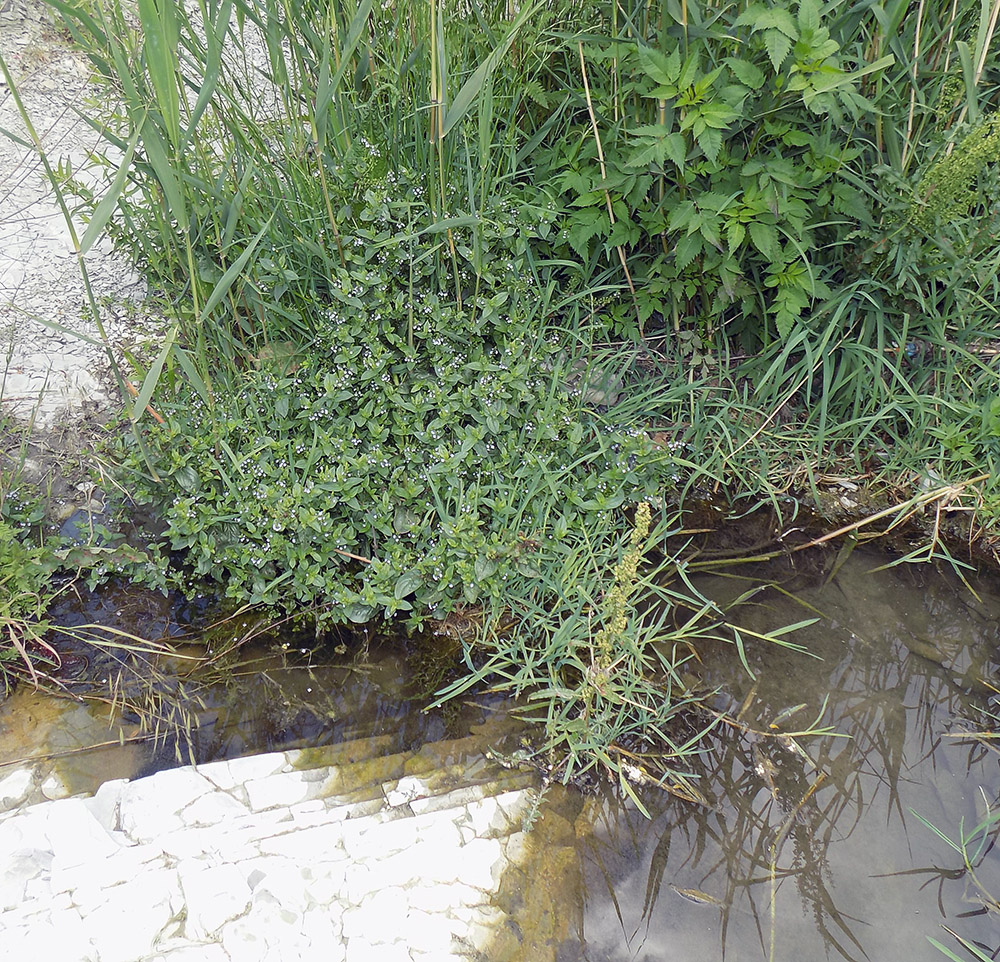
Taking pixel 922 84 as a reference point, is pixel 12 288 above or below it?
above

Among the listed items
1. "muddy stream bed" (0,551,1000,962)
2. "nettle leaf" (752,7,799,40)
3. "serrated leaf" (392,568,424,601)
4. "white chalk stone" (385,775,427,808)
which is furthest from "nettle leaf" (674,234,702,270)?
"white chalk stone" (385,775,427,808)

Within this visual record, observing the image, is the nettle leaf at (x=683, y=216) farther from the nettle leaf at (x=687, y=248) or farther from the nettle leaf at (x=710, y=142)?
the nettle leaf at (x=710, y=142)

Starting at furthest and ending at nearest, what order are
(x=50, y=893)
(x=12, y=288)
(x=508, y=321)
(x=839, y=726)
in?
(x=12, y=288)
(x=508, y=321)
(x=839, y=726)
(x=50, y=893)

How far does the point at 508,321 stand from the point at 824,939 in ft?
6.20

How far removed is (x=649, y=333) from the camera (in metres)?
3.01

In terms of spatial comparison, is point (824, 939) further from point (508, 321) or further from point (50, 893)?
point (508, 321)

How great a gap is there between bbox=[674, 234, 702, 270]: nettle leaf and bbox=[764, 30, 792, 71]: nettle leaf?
54 centimetres

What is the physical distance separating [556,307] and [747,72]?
0.92m

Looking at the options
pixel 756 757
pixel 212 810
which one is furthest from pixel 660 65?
pixel 212 810

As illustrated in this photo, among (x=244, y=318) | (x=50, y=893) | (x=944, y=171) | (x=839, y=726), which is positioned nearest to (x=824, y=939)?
(x=839, y=726)

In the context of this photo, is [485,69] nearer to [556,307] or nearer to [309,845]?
[556,307]

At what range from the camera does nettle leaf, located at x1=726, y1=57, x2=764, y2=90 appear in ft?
7.29

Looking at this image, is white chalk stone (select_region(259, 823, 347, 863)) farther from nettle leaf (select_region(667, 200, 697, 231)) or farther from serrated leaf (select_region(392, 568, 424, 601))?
nettle leaf (select_region(667, 200, 697, 231))

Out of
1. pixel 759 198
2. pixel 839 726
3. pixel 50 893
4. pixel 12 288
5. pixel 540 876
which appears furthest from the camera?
pixel 12 288
